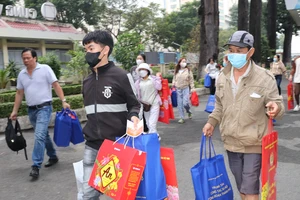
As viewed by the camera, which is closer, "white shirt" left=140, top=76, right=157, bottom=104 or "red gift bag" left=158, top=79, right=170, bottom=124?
"white shirt" left=140, top=76, right=157, bottom=104

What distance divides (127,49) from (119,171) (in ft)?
45.4

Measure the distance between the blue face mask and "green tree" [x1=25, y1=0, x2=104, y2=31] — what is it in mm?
28467

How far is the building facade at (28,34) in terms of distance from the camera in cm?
2316

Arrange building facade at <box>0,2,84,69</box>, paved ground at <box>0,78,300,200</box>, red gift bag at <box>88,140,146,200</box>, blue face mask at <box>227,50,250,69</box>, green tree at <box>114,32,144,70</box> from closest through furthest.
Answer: red gift bag at <box>88,140,146,200</box> < blue face mask at <box>227,50,250,69</box> < paved ground at <box>0,78,300,200</box> < green tree at <box>114,32,144,70</box> < building facade at <box>0,2,84,69</box>

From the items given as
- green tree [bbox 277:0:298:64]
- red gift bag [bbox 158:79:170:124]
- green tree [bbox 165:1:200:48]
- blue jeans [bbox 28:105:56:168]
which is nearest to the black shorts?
blue jeans [bbox 28:105:56:168]

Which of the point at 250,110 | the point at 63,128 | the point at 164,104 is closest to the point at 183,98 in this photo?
the point at 164,104

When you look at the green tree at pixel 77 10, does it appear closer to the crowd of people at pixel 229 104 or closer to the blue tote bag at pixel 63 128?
the blue tote bag at pixel 63 128

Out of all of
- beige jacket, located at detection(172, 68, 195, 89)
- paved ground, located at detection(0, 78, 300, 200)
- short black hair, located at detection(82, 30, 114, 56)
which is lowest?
paved ground, located at detection(0, 78, 300, 200)

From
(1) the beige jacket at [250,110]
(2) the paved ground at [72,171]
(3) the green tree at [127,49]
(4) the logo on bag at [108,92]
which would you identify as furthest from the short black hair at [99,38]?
(3) the green tree at [127,49]

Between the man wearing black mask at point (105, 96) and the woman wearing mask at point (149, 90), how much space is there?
3117 mm

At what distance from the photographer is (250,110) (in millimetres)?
2584

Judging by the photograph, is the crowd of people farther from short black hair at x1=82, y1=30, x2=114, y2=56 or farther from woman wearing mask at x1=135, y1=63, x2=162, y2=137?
woman wearing mask at x1=135, y1=63, x2=162, y2=137

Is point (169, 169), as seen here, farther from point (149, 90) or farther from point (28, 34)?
point (28, 34)

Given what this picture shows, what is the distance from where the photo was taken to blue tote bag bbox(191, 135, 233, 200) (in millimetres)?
2537
